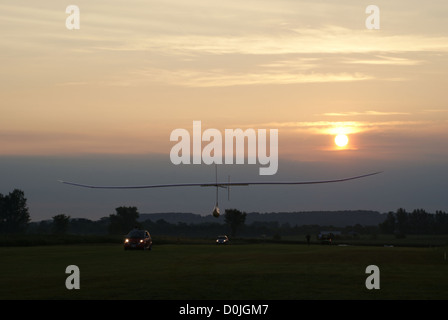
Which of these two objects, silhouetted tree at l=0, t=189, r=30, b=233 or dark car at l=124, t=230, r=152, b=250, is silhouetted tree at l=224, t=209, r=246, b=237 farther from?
dark car at l=124, t=230, r=152, b=250

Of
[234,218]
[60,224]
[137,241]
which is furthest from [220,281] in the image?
[234,218]

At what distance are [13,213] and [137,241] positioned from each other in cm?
12764

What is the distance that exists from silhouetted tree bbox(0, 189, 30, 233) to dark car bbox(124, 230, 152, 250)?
125m

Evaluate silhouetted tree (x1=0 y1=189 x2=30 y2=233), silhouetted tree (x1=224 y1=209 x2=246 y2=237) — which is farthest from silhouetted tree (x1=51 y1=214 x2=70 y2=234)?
silhouetted tree (x1=224 y1=209 x2=246 y2=237)

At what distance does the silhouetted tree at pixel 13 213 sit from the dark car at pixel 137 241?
125 meters

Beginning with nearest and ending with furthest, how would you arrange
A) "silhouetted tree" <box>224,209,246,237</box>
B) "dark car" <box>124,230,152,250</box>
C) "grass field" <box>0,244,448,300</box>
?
"grass field" <box>0,244,448,300</box> → "dark car" <box>124,230,152,250</box> → "silhouetted tree" <box>224,209,246,237</box>

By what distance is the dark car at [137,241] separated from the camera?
58.7m

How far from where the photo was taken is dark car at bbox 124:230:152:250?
58.7 meters

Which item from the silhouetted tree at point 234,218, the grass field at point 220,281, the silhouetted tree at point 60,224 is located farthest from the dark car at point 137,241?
the silhouetted tree at point 234,218

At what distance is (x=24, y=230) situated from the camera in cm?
17888

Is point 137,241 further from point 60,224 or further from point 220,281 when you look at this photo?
point 60,224
